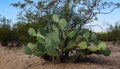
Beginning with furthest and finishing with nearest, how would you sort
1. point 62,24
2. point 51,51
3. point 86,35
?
1. point 86,35
2. point 62,24
3. point 51,51

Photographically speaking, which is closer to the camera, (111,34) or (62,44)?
(62,44)

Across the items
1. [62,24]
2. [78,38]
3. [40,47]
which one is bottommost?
[40,47]

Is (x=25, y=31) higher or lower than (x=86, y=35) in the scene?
lower

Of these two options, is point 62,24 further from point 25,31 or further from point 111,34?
point 111,34

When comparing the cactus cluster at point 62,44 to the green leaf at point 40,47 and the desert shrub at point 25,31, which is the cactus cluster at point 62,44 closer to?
the green leaf at point 40,47

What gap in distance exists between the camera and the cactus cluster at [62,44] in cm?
1077

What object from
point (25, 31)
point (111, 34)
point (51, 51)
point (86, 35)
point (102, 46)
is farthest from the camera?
point (111, 34)

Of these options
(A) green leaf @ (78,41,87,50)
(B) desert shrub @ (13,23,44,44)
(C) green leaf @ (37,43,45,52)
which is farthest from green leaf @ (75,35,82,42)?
(B) desert shrub @ (13,23,44,44)

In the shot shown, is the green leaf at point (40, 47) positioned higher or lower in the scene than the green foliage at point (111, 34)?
higher

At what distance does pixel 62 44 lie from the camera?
11.0m

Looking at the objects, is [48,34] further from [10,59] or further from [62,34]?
[10,59]

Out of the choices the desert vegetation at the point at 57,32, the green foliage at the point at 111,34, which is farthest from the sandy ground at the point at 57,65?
the green foliage at the point at 111,34

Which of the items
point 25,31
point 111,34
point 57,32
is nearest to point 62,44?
point 57,32

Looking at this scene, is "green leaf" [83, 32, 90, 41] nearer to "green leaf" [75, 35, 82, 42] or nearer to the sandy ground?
"green leaf" [75, 35, 82, 42]
